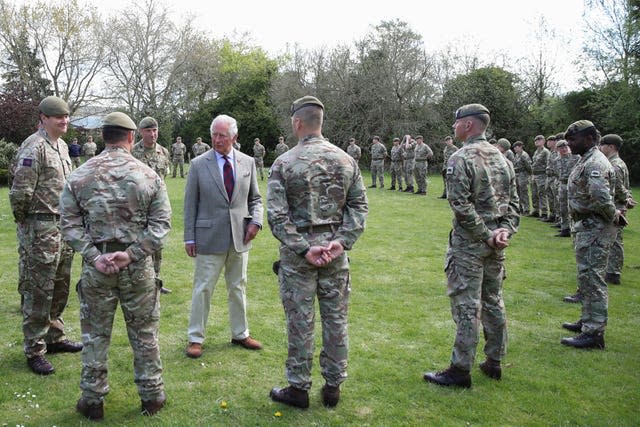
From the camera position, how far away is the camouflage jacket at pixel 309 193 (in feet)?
13.2

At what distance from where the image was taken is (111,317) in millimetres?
4020

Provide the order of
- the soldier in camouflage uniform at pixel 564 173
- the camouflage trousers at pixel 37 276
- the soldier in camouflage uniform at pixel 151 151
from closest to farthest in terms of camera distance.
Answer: the camouflage trousers at pixel 37 276 → the soldier in camouflage uniform at pixel 151 151 → the soldier in camouflage uniform at pixel 564 173

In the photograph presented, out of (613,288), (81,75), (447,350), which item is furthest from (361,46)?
(447,350)

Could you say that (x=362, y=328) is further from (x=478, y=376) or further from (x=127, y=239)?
(x=127, y=239)

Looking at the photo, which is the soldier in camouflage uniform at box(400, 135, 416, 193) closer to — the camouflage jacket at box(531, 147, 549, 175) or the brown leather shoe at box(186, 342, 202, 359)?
the camouflage jacket at box(531, 147, 549, 175)

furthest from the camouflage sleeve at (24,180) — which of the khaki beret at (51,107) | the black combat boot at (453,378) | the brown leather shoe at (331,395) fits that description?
the black combat boot at (453,378)

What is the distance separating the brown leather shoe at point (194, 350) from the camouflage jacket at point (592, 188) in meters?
4.51

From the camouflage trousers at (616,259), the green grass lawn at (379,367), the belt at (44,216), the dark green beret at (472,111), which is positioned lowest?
the green grass lawn at (379,367)

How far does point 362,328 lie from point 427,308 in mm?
1278

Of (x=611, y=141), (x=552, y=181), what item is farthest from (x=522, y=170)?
(x=611, y=141)

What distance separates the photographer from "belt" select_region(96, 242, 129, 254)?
12.8 ft

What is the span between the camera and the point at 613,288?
8.28 metres

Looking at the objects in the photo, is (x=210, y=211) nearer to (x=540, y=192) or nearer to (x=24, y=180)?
(x=24, y=180)

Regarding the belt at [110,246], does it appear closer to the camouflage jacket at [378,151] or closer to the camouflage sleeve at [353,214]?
the camouflage sleeve at [353,214]
